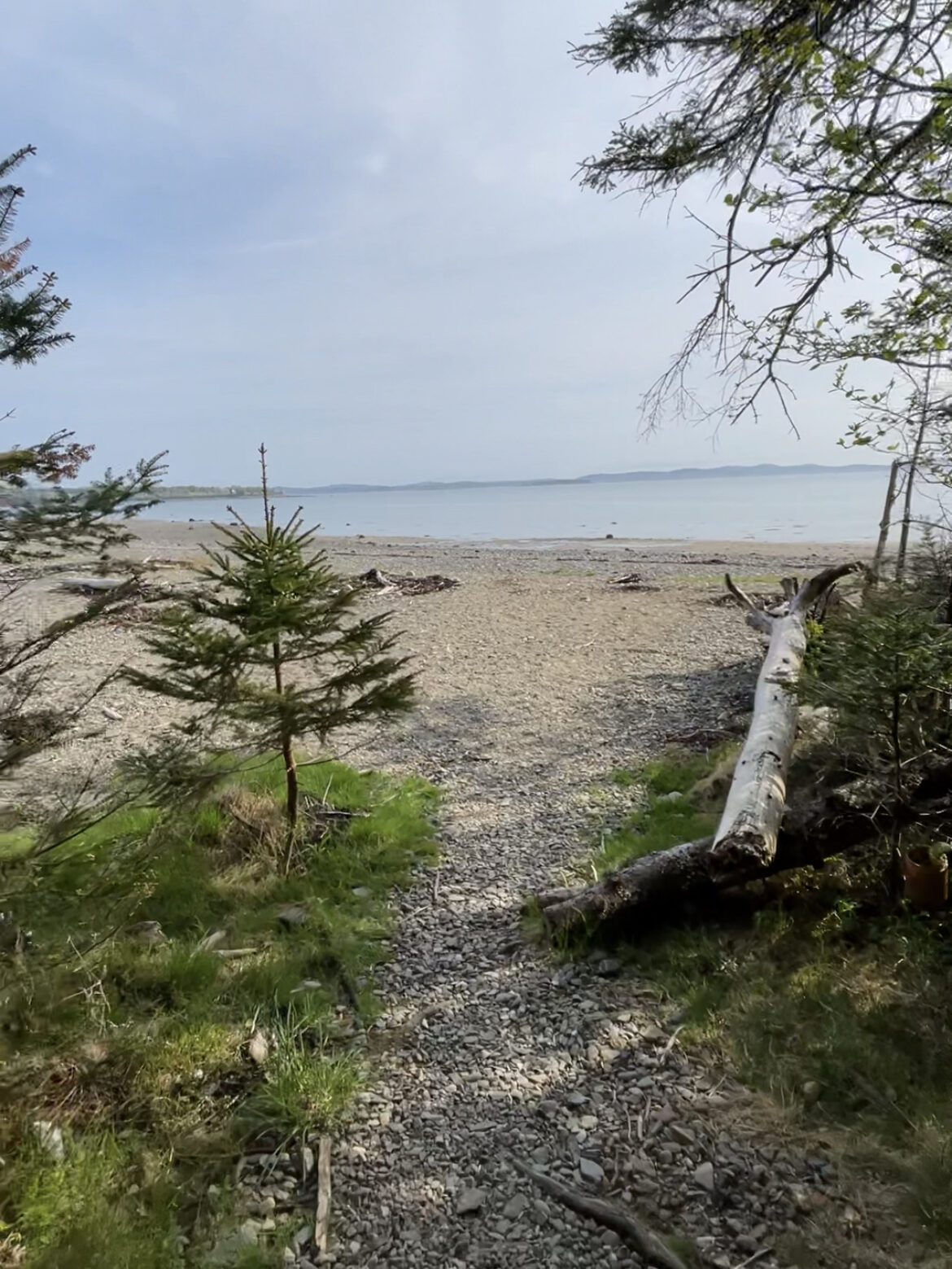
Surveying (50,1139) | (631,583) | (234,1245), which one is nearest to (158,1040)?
(50,1139)

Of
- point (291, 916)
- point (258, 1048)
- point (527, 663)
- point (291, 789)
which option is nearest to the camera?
point (258, 1048)

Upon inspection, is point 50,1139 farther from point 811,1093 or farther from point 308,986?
point 811,1093

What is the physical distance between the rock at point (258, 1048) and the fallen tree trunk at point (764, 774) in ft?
8.97

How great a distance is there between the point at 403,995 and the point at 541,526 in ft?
175

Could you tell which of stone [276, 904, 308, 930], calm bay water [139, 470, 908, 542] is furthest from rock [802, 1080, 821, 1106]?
calm bay water [139, 470, 908, 542]

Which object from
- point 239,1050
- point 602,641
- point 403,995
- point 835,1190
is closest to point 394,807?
point 403,995

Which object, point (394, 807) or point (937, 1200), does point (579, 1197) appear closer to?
point (937, 1200)

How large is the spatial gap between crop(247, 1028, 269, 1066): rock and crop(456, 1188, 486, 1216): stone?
118 centimetres

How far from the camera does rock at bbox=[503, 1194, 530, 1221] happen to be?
111 inches

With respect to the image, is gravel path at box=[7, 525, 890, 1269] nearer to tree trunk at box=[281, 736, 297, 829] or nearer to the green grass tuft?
the green grass tuft

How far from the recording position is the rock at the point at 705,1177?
287 cm

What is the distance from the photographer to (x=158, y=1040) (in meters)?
3.56

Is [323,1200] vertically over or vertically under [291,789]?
under

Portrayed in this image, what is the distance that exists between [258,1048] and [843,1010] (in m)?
2.90
